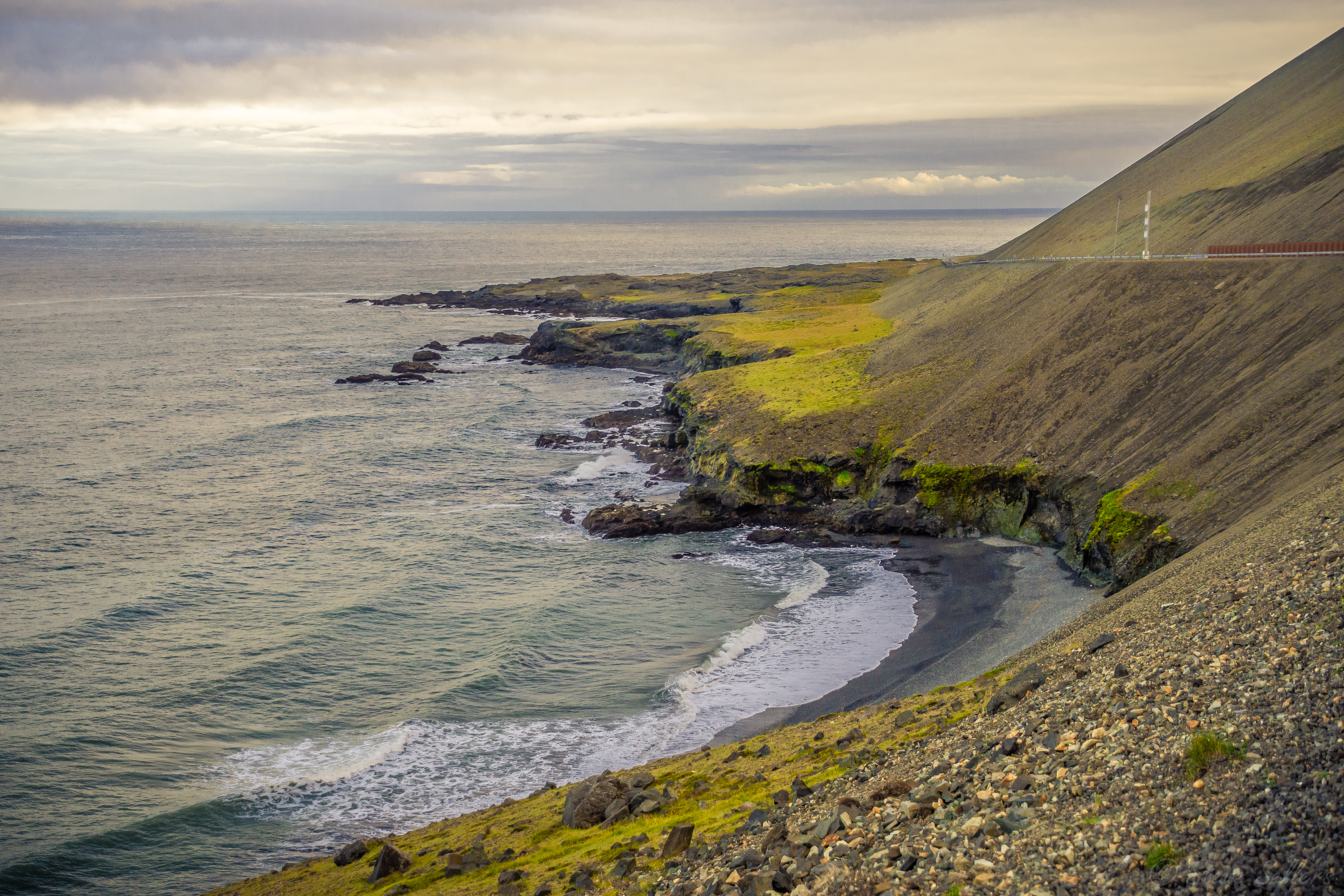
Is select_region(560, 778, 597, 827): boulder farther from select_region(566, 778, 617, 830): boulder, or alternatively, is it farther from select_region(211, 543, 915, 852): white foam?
select_region(211, 543, 915, 852): white foam

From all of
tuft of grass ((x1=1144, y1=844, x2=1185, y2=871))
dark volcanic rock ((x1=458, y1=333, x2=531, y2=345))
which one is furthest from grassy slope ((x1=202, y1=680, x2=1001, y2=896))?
dark volcanic rock ((x1=458, y1=333, x2=531, y2=345))

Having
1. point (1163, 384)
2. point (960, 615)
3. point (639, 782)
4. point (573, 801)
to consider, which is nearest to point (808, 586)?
point (960, 615)

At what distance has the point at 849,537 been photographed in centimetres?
5291

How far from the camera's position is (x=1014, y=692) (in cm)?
2050

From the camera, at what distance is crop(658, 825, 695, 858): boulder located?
19.2 m

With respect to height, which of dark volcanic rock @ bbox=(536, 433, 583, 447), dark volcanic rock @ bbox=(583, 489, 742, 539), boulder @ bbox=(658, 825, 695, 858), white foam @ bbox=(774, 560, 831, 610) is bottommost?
white foam @ bbox=(774, 560, 831, 610)

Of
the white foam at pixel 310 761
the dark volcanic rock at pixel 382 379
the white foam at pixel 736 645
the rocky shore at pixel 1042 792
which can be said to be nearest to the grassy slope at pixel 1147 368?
the rocky shore at pixel 1042 792

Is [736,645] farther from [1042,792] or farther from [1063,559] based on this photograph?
[1042,792]

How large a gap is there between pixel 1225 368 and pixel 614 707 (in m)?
35.2

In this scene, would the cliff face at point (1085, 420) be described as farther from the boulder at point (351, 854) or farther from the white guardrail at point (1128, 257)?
the boulder at point (351, 854)

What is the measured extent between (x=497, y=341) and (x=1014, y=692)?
12484 cm

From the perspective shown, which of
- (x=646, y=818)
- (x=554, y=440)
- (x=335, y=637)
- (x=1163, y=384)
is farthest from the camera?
(x=554, y=440)

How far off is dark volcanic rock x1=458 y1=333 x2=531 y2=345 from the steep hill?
234 feet

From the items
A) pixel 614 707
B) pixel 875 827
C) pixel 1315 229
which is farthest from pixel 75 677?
pixel 1315 229
